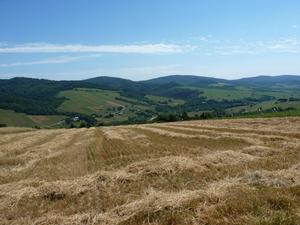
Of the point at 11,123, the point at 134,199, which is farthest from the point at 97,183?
the point at 11,123

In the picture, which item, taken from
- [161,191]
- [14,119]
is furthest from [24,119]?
[161,191]

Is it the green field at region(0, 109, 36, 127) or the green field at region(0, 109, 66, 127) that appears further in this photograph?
the green field at region(0, 109, 66, 127)

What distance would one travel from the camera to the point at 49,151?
1119 inches

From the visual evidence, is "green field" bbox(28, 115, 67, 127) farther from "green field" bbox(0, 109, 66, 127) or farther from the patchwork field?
the patchwork field

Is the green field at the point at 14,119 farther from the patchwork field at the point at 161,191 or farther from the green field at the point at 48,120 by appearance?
the patchwork field at the point at 161,191

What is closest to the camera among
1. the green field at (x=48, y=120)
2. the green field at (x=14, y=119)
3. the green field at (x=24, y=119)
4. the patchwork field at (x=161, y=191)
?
the patchwork field at (x=161, y=191)

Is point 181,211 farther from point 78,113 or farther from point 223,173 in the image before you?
point 78,113

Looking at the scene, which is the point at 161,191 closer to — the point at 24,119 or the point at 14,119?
the point at 14,119

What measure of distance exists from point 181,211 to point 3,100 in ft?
644

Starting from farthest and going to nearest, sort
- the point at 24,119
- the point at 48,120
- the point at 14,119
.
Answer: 1. the point at 48,120
2. the point at 24,119
3. the point at 14,119

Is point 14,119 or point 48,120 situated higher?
point 14,119

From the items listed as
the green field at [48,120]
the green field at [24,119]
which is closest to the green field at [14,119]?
the green field at [24,119]

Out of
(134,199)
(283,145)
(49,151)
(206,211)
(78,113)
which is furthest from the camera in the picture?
(78,113)

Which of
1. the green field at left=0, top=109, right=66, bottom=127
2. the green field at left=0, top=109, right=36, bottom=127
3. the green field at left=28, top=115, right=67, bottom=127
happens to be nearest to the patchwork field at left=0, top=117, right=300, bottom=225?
the green field at left=0, top=109, right=36, bottom=127
